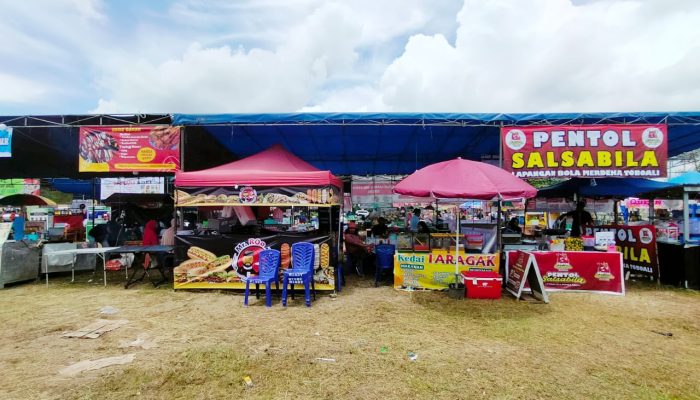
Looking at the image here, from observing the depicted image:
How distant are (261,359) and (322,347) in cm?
75

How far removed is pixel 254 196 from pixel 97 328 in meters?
3.30

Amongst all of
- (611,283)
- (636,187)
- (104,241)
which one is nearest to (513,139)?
(611,283)

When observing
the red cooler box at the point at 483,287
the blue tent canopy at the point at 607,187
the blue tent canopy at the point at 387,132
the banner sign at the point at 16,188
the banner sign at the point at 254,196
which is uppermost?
the blue tent canopy at the point at 387,132

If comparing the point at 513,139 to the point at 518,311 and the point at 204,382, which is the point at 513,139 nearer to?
the point at 518,311

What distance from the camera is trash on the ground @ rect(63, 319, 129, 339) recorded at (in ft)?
15.9

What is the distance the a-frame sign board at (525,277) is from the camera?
6492mm

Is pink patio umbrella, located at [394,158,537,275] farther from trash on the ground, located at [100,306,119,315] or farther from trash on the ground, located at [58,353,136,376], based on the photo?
trash on the ground, located at [100,306,119,315]

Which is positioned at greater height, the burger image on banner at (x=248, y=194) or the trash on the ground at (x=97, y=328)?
the burger image on banner at (x=248, y=194)

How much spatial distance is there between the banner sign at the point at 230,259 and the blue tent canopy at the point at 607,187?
7711 mm

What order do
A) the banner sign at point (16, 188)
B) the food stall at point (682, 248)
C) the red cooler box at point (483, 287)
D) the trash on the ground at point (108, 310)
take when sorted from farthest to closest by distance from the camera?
the banner sign at point (16, 188), the food stall at point (682, 248), the red cooler box at point (483, 287), the trash on the ground at point (108, 310)

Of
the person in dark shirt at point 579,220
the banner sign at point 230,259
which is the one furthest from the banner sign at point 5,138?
the person in dark shirt at point 579,220

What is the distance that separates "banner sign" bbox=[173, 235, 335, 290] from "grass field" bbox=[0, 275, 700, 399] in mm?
375

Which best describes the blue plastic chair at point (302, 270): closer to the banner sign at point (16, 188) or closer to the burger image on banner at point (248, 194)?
the burger image on banner at point (248, 194)

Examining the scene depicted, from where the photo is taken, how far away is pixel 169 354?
167 inches
